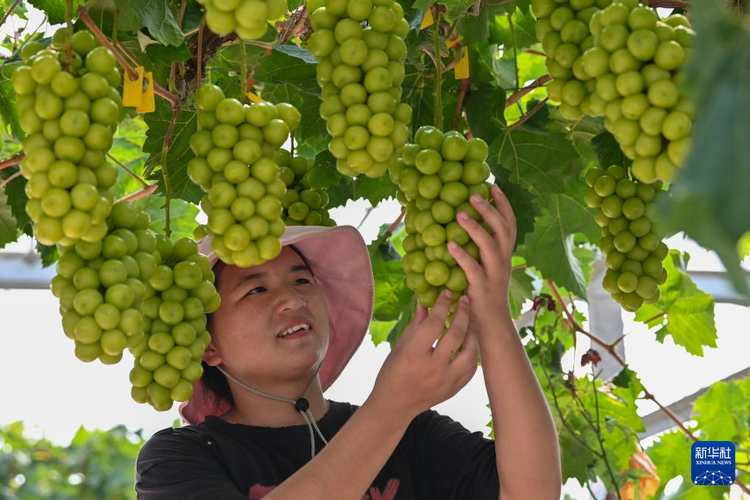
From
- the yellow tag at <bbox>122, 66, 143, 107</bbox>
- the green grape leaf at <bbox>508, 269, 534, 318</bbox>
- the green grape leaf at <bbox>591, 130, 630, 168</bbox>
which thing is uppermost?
the green grape leaf at <bbox>508, 269, 534, 318</bbox>

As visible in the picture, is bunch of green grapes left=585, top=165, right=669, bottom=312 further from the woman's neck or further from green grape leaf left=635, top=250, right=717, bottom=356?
green grape leaf left=635, top=250, right=717, bottom=356

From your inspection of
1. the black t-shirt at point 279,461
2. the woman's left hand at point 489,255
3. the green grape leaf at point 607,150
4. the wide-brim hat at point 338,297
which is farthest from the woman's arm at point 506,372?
the wide-brim hat at point 338,297

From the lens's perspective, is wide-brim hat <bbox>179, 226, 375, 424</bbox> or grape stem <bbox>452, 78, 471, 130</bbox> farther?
wide-brim hat <bbox>179, 226, 375, 424</bbox>

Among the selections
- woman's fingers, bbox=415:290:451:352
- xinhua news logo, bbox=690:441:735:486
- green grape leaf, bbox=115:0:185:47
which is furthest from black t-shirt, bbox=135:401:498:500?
xinhua news logo, bbox=690:441:735:486

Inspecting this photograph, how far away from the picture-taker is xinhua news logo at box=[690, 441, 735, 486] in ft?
8.39

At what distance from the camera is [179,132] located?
136 cm

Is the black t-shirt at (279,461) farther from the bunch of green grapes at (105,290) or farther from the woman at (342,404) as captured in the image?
the bunch of green grapes at (105,290)

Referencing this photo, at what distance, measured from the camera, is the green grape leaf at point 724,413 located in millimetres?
2736

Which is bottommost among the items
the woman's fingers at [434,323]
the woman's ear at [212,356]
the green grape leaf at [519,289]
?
the woman's fingers at [434,323]

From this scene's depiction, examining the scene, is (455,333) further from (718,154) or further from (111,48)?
(718,154)

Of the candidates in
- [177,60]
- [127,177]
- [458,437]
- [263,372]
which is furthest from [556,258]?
[127,177]

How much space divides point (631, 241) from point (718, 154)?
70 centimetres

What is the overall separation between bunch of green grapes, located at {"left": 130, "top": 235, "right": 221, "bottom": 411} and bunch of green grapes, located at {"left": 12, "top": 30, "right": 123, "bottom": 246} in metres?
0.14

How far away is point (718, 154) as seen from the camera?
31cm
